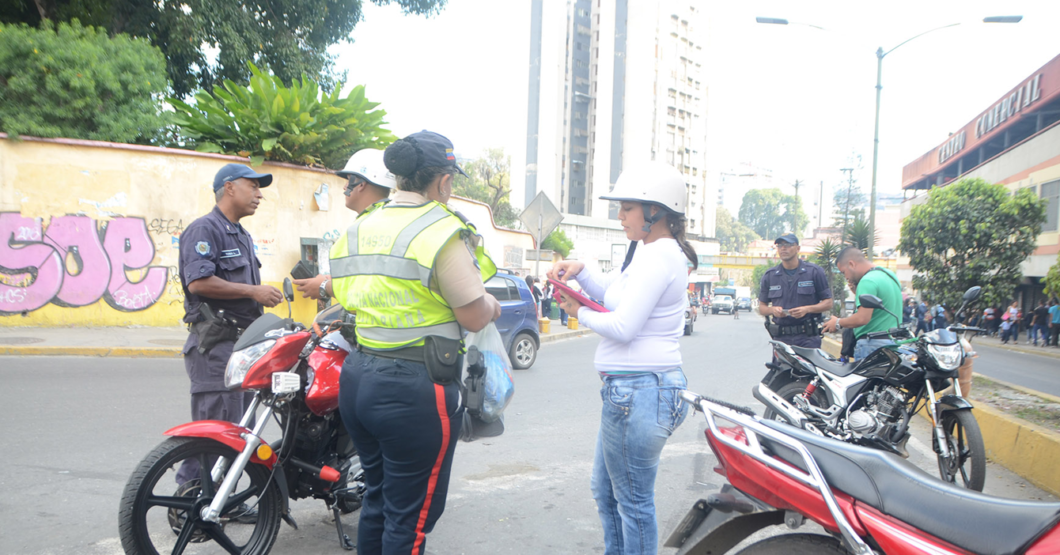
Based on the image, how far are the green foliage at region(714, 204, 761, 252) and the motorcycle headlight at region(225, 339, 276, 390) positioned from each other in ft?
367

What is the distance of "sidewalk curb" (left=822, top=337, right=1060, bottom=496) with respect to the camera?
15.9 ft

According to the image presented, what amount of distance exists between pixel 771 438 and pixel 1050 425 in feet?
16.2

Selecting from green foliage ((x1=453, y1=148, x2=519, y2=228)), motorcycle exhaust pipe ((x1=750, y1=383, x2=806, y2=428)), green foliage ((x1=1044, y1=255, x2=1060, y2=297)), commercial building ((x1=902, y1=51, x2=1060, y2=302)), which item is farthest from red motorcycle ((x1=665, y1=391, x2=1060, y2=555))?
green foliage ((x1=453, y1=148, x2=519, y2=228))

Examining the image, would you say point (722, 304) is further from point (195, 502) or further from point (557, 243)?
point (195, 502)

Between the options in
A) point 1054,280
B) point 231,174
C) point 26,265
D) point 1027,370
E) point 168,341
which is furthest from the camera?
point 1054,280

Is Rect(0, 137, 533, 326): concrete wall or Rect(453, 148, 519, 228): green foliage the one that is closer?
Rect(0, 137, 533, 326): concrete wall

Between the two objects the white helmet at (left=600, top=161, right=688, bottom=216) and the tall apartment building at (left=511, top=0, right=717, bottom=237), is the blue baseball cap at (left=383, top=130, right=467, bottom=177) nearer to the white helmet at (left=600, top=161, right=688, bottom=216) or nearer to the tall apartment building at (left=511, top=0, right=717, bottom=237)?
the white helmet at (left=600, top=161, right=688, bottom=216)

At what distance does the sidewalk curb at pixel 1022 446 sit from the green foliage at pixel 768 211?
132 m

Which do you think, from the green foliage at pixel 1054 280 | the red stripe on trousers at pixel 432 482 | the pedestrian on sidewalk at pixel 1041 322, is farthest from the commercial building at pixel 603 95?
the red stripe on trousers at pixel 432 482

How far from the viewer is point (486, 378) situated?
105 inches

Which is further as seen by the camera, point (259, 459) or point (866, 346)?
point (866, 346)

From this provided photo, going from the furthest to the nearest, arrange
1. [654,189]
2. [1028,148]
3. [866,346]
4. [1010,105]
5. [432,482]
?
→ 1. [1010,105]
2. [1028,148]
3. [866,346]
4. [654,189]
5. [432,482]

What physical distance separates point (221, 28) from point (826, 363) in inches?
597

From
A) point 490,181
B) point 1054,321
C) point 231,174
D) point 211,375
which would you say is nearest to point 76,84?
point 231,174
